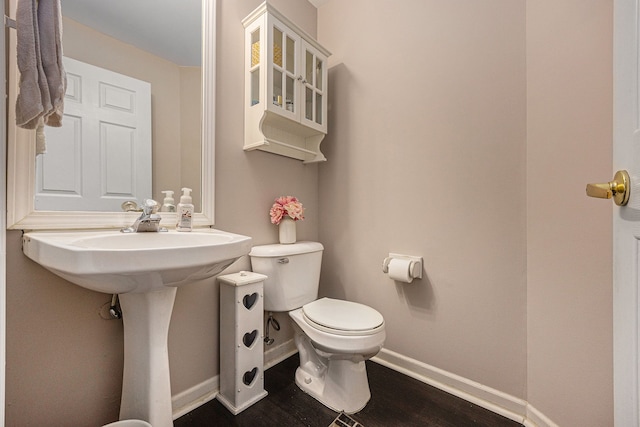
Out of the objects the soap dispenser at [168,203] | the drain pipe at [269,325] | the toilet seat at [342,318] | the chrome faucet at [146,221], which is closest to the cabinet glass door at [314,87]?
the soap dispenser at [168,203]

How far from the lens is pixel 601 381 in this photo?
943 mm

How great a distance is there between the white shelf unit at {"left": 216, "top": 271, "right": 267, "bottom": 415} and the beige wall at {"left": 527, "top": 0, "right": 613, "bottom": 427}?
1245 mm

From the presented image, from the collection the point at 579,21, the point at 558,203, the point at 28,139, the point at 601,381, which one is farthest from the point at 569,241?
the point at 28,139

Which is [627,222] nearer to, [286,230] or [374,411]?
[374,411]

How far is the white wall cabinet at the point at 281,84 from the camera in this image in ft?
4.71

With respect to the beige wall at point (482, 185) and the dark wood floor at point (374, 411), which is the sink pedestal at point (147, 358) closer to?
the dark wood floor at point (374, 411)

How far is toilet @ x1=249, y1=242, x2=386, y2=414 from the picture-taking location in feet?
4.03

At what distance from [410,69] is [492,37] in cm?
40

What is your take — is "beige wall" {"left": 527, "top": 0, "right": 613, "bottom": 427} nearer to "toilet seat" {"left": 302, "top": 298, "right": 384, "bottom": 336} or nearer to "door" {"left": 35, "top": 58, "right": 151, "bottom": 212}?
"toilet seat" {"left": 302, "top": 298, "right": 384, "bottom": 336}

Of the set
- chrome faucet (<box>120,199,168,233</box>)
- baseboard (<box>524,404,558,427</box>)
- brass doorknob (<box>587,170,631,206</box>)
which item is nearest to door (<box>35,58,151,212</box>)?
chrome faucet (<box>120,199,168,233</box>)

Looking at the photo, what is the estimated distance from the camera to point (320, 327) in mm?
1280

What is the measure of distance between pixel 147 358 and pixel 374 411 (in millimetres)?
1007

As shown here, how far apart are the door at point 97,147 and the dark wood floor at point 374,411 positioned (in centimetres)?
103

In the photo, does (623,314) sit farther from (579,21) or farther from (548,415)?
(579,21)
